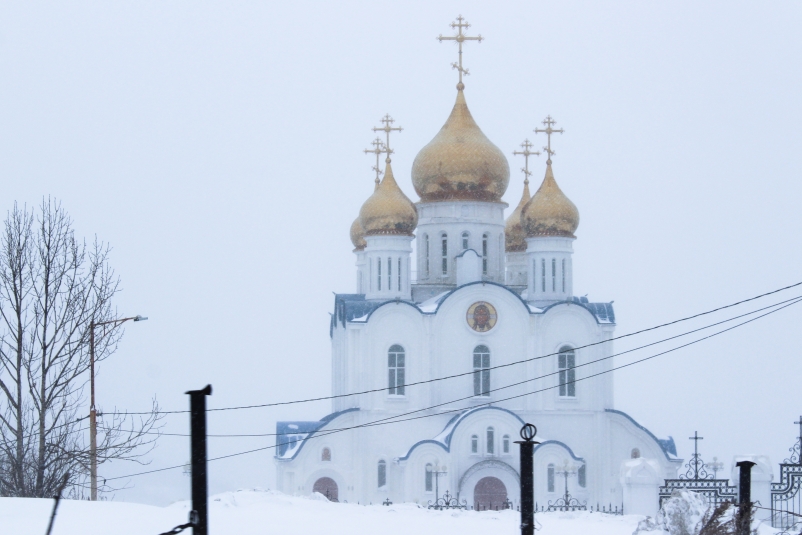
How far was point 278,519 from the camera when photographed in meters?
13.0

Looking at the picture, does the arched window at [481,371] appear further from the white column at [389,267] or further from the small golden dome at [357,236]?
the small golden dome at [357,236]

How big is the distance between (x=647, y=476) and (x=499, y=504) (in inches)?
329

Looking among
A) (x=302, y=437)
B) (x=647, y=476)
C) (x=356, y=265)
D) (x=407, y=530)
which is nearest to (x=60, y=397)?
(x=407, y=530)

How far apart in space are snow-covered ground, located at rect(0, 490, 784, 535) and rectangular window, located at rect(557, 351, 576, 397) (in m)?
14.1

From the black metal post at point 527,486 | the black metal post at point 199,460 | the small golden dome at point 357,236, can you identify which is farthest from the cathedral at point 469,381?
the black metal post at point 199,460

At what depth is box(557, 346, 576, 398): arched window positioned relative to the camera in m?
30.2

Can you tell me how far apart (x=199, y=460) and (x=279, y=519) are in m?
5.12

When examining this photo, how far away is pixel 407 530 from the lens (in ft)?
43.7

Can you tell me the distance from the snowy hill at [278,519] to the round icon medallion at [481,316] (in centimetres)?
1397

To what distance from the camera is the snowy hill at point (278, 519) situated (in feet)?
36.9

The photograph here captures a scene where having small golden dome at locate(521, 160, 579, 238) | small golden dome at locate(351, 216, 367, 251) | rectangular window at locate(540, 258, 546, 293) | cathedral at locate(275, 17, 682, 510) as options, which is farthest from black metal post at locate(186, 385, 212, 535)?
small golden dome at locate(351, 216, 367, 251)

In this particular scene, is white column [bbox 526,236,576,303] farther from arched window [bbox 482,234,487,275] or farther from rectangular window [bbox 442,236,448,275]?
rectangular window [bbox 442,236,448,275]

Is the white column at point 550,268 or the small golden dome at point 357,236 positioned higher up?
the small golden dome at point 357,236

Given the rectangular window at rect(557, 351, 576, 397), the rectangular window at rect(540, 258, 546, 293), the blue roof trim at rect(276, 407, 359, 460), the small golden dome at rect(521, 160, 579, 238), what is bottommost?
the blue roof trim at rect(276, 407, 359, 460)
